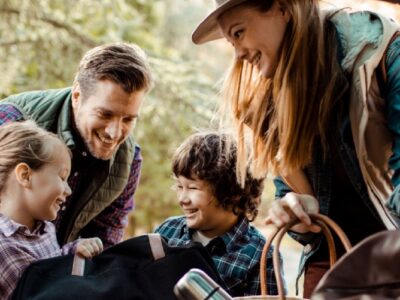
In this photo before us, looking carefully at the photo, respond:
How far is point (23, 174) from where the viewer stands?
2006 mm

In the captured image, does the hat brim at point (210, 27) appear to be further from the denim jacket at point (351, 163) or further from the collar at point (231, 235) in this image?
the collar at point (231, 235)

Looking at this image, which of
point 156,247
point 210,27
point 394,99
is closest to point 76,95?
point 210,27

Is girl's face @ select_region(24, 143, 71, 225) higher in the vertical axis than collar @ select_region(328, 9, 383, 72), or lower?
lower

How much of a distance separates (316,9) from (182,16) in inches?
246

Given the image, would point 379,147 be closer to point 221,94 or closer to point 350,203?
point 350,203

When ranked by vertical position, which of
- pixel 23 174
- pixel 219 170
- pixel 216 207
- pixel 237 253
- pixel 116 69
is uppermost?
pixel 116 69

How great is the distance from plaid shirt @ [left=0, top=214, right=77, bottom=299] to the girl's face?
0.20 ft

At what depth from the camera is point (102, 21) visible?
18.8ft

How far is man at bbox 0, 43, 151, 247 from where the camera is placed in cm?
226

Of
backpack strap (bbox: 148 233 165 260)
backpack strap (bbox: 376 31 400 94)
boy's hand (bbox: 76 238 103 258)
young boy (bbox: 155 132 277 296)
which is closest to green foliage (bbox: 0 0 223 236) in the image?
young boy (bbox: 155 132 277 296)

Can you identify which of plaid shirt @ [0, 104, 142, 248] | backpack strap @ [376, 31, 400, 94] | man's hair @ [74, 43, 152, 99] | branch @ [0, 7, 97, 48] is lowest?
plaid shirt @ [0, 104, 142, 248]

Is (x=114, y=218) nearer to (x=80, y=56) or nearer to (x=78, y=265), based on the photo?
(x=78, y=265)

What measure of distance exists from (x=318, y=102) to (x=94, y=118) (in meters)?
0.76

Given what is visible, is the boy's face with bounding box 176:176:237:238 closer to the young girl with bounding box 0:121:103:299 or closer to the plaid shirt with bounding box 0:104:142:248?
the plaid shirt with bounding box 0:104:142:248
